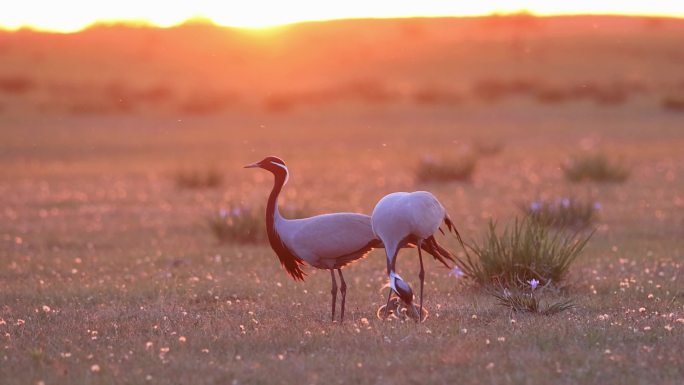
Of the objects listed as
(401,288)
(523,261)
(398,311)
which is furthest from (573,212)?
(401,288)

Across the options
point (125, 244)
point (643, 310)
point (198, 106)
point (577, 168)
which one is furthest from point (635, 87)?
point (643, 310)

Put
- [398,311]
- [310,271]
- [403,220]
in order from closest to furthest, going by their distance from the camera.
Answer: [403,220] → [398,311] → [310,271]

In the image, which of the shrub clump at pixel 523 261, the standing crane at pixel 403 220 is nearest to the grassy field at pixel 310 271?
the shrub clump at pixel 523 261

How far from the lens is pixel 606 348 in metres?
7.71

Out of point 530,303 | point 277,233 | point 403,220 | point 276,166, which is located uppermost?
point 276,166

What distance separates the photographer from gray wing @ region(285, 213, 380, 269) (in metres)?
Answer: 8.80

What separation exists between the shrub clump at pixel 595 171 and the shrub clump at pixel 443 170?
2.09 meters

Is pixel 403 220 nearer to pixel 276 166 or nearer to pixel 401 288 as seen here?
pixel 401 288

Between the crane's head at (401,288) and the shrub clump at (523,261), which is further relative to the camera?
the shrub clump at (523,261)

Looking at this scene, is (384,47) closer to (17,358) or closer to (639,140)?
(639,140)

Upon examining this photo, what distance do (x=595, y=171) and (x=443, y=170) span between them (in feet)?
10.4

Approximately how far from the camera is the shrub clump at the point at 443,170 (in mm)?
22609

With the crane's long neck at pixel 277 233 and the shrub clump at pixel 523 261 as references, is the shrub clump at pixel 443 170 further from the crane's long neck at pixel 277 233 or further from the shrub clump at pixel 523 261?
the crane's long neck at pixel 277 233

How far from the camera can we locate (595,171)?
2167cm
